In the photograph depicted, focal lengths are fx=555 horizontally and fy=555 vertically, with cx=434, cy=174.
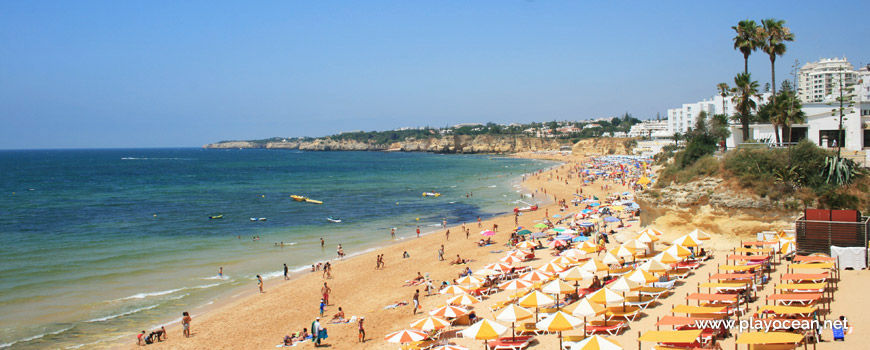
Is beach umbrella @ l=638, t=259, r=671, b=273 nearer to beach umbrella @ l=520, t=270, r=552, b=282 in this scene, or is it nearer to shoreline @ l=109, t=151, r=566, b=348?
beach umbrella @ l=520, t=270, r=552, b=282

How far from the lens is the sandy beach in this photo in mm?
12633

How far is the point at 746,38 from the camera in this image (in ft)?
89.7

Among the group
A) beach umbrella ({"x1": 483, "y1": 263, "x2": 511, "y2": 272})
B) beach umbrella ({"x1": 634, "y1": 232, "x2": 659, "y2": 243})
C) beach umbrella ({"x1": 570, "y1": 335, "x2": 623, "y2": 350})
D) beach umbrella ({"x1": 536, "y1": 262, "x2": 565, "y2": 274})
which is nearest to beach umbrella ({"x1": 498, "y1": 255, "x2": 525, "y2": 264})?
beach umbrella ({"x1": 483, "y1": 263, "x2": 511, "y2": 272})

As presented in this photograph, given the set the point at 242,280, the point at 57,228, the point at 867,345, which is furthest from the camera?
the point at 57,228

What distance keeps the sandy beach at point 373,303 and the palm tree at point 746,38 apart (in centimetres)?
1012

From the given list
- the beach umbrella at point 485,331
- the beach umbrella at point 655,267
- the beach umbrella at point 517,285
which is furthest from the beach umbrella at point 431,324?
the beach umbrella at point 655,267

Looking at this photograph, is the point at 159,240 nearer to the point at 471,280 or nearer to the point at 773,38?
the point at 471,280

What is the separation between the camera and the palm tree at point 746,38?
26.9 meters

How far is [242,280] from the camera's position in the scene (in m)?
23.3

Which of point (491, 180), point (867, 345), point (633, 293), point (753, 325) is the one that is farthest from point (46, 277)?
point (491, 180)

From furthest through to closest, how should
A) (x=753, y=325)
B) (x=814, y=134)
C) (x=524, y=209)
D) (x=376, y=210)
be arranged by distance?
(x=376, y=210) < (x=524, y=209) < (x=814, y=134) < (x=753, y=325)

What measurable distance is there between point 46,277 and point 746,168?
2805 centimetres

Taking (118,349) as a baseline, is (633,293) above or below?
above

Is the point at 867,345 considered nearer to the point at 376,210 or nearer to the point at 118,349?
the point at 118,349
